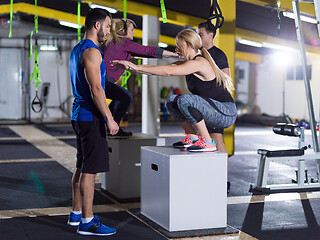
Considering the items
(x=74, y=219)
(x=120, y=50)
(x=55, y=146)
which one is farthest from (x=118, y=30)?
(x=55, y=146)

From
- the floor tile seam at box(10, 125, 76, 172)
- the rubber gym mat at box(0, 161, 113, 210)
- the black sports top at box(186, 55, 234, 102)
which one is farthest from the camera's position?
the floor tile seam at box(10, 125, 76, 172)

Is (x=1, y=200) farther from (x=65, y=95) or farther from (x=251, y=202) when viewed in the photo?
(x=65, y=95)

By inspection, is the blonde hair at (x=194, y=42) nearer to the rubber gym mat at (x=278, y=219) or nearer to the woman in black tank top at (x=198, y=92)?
the woman in black tank top at (x=198, y=92)

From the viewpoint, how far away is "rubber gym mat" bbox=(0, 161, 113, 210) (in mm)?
3830

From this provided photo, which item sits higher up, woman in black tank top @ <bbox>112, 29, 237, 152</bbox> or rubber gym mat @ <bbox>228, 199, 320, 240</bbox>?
woman in black tank top @ <bbox>112, 29, 237, 152</bbox>

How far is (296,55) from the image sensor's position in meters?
14.3

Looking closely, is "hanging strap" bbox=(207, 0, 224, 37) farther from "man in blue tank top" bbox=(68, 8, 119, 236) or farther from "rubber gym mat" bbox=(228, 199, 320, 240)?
"rubber gym mat" bbox=(228, 199, 320, 240)

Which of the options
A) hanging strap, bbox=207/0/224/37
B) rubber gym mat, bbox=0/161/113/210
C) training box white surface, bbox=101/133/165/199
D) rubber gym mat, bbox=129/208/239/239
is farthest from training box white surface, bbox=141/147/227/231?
hanging strap, bbox=207/0/224/37

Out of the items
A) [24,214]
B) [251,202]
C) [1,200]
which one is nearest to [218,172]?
[251,202]

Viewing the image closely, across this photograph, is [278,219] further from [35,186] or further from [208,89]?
[35,186]

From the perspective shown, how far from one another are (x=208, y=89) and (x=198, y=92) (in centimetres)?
8

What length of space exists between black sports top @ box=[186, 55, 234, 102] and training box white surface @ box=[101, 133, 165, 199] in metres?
0.86

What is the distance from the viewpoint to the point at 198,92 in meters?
3.31

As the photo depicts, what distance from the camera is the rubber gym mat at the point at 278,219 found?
297 centimetres
